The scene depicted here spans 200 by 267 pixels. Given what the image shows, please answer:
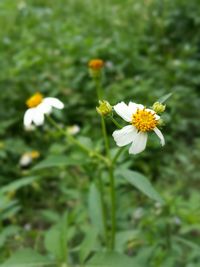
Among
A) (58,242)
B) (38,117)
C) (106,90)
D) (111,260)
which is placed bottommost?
(111,260)

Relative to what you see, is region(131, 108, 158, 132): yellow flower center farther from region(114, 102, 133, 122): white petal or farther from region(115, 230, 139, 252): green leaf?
region(115, 230, 139, 252): green leaf

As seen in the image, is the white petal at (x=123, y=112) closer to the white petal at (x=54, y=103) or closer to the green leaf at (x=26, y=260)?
the white petal at (x=54, y=103)

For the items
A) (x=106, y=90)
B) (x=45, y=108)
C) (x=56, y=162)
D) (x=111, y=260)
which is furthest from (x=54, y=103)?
(x=106, y=90)

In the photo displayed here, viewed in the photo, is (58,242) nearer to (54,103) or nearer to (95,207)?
(95,207)

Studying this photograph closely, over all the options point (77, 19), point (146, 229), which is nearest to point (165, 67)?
point (77, 19)

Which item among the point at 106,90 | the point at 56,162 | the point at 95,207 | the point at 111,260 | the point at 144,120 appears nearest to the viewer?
the point at 144,120

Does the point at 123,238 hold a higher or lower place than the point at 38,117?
lower

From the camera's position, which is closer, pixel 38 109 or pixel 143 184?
pixel 143 184
